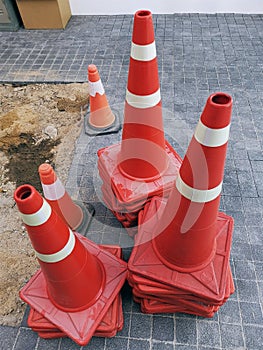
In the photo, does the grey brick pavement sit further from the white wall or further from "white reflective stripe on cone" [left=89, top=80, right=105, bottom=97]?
"white reflective stripe on cone" [left=89, top=80, right=105, bottom=97]

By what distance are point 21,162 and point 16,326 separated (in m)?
1.92

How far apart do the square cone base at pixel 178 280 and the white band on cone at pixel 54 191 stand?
30.8 inches

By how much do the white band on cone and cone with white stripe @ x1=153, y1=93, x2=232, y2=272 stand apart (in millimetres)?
933

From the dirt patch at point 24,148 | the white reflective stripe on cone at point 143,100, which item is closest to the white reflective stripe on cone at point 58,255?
the dirt patch at point 24,148

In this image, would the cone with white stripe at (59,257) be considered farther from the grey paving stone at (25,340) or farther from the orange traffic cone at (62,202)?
the orange traffic cone at (62,202)

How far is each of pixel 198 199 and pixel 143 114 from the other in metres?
0.86

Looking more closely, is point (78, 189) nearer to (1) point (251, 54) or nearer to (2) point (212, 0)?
(1) point (251, 54)

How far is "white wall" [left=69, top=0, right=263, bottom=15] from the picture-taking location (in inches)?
236

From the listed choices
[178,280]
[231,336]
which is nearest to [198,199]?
[178,280]

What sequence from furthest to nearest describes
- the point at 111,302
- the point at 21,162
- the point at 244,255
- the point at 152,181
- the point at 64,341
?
the point at 21,162 < the point at 244,255 < the point at 152,181 < the point at 64,341 < the point at 111,302

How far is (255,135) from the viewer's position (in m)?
3.85

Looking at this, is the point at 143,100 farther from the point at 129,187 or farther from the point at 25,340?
the point at 25,340

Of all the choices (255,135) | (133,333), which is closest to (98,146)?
(255,135)

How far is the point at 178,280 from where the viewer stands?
2043mm
